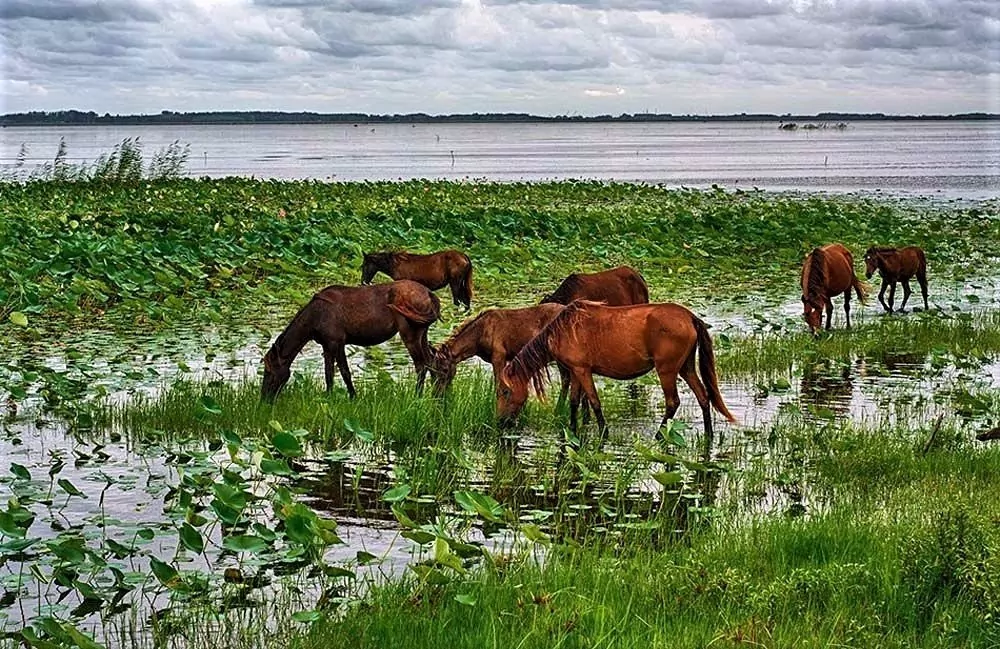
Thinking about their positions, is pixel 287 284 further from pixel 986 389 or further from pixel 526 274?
pixel 986 389

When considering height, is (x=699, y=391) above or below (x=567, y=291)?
below

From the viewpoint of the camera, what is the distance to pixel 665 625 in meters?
5.61

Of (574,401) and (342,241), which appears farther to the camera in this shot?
(342,241)

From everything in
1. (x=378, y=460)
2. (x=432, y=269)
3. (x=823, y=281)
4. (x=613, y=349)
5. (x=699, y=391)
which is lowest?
(x=378, y=460)

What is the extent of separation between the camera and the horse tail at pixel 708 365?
9.83 metres

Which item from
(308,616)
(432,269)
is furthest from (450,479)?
(432,269)

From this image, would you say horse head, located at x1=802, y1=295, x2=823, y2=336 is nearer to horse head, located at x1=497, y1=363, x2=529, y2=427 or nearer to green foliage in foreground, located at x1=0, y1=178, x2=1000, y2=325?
green foliage in foreground, located at x1=0, y1=178, x2=1000, y2=325

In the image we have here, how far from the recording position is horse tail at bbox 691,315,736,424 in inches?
387

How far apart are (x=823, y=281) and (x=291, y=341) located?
6.97 meters

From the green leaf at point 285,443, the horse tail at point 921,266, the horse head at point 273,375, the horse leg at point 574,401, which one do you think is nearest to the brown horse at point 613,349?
the horse leg at point 574,401

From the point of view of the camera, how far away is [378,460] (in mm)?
9297

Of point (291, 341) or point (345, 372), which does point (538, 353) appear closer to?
point (345, 372)

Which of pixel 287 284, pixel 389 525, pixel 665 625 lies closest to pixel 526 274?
pixel 287 284

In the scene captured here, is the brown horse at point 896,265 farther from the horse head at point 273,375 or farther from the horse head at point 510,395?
the horse head at point 273,375
